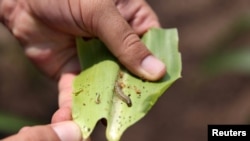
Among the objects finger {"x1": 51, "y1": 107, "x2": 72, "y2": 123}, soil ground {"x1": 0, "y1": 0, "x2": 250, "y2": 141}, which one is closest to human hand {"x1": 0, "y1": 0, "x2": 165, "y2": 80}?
finger {"x1": 51, "y1": 107, "x2": 72, "y2": 123}

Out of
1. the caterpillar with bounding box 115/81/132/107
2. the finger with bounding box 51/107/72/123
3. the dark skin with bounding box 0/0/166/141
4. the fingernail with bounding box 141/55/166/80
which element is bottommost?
the finger with bounding box 51/107/72/123

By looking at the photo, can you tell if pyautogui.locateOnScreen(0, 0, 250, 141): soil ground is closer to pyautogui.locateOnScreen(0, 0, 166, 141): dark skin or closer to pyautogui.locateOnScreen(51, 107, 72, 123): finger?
pyautogui.locateOnScreen(0, 0, 166, 141): dark skin

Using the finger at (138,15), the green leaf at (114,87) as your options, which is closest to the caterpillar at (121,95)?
the green leaf at (114,87)

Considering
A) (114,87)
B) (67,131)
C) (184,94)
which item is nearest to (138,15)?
(114,87)

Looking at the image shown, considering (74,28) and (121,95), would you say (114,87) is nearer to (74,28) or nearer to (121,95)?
(121,95)

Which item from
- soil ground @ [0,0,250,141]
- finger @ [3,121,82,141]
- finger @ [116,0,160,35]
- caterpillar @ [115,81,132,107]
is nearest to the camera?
finger @ [3,121,82,141]

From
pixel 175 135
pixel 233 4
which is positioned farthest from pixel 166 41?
pixel 233 4
